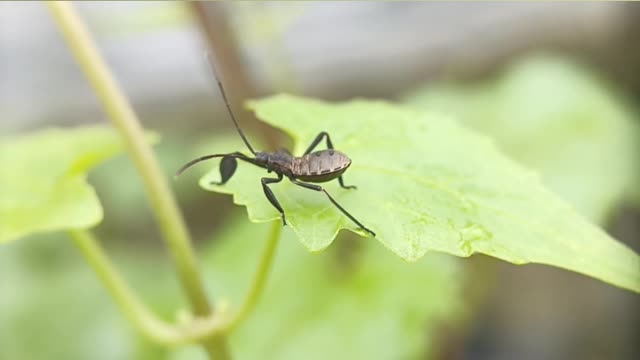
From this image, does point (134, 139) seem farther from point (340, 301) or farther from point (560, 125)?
point (560, 125)

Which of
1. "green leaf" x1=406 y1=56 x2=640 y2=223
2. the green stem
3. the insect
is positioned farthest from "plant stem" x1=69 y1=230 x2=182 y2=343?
"green leaf" x1=406 y1=56 x2=640 y2=223

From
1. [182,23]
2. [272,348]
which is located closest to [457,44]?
[182,23]

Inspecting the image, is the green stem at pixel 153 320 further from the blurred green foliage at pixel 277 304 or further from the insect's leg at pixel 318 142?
the blurred green foliage at pixel 277 304

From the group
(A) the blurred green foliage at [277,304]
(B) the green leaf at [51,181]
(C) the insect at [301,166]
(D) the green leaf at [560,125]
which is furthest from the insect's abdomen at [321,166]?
(D) the green leaf at [560,125]

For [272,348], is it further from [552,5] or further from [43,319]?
[552,5]

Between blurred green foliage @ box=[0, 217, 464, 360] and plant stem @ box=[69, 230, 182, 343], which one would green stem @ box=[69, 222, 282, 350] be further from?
blurred green foliage @ box=[0, 217, 464, 360]
